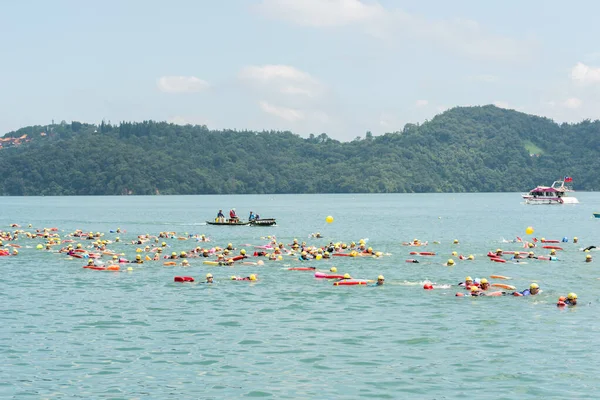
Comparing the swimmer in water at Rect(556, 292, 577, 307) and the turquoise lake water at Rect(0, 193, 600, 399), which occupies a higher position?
the swimmer in water at Rect(556, 292, 577, 307)

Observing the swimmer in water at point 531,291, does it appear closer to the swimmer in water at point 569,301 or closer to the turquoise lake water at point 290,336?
the turquoise lake water at point 290,336

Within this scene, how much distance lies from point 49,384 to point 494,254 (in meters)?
44.5

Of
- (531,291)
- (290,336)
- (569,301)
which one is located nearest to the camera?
(290,336)

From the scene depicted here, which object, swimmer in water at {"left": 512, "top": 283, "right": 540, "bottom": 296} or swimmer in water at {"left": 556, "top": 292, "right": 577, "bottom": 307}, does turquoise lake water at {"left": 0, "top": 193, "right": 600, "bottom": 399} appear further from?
swimmer in water at {"left": 556, "top": 292, "right": 577, "bottom": 307}

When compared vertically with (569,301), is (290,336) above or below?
below

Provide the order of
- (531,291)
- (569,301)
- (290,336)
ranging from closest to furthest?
(290,336)
(569,301)
(531,291)

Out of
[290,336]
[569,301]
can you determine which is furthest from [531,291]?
[290,336]

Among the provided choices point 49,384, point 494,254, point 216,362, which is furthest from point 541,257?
point 49,384

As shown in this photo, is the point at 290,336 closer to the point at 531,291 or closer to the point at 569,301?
the point at 569,301

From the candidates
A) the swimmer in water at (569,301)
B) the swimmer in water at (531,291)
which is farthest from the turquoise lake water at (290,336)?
the swimmer in water at (569,301)

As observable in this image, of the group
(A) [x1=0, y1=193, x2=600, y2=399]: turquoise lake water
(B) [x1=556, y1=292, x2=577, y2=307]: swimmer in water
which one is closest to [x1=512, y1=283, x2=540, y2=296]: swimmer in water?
(A) [x1=0, y1=193, x2=600, y2=399]: turquoise lake water

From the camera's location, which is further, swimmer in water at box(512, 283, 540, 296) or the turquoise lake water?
swimmer in water at box(512, 283, 540, 296)

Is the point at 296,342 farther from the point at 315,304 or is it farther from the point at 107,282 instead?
the point at 107,282

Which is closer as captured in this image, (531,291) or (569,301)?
(569,301)
